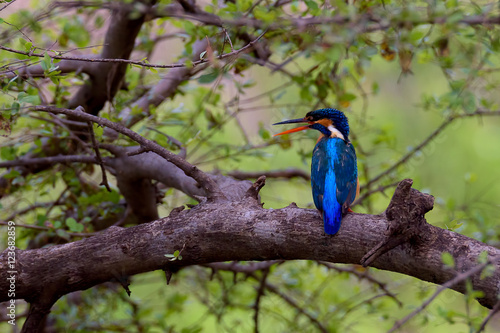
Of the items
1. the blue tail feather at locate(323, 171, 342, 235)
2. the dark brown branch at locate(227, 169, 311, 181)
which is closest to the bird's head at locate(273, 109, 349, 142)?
the dark brown branch at locate(227, 169, 311, 181)

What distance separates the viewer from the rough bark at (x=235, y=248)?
1.68m

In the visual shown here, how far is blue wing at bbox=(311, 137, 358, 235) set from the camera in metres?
2.10

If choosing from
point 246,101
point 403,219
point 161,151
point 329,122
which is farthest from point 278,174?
point 403,219

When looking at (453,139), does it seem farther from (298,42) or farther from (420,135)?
(298,42)

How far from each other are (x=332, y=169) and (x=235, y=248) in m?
0.71

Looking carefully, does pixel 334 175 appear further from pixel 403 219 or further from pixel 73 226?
pixel 73 226

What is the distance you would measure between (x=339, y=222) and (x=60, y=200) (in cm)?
189

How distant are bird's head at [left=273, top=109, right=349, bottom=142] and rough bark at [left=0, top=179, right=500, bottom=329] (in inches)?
35.7

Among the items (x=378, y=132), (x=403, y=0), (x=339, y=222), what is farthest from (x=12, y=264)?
(x=378, y=132)

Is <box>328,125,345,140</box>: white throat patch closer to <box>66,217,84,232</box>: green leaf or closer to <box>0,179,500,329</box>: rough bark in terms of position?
<box>0,179,500,329</box>: rough bark

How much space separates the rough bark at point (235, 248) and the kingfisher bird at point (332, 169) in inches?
2.2

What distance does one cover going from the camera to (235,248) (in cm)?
187

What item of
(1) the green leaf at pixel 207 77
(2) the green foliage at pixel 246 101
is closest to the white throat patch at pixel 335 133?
(2) the green foliage at pixel 246 101

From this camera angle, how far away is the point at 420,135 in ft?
20.4
